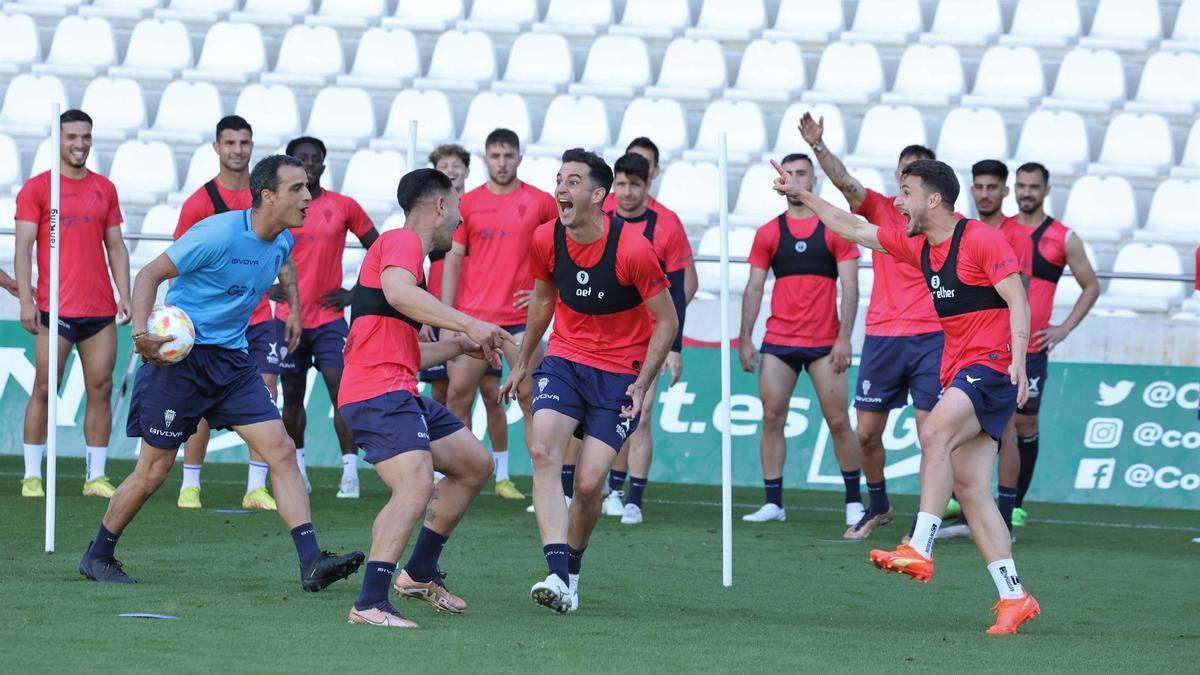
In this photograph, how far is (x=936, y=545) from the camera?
10.7 metres

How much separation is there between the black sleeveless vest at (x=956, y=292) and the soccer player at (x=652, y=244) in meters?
3.36

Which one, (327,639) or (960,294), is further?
(960,294)

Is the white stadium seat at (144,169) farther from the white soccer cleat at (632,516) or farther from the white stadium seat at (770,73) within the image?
the white soccer cleat at (632,516)

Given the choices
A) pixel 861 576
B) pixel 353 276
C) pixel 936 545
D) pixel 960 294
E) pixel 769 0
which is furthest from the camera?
pixel 769 0

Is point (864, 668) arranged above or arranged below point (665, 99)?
below

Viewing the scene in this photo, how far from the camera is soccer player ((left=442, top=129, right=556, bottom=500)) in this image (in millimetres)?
11797

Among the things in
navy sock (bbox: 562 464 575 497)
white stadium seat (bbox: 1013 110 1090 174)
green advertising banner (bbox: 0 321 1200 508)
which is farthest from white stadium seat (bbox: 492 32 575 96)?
navy sock (bbox: 562 464 575 497)

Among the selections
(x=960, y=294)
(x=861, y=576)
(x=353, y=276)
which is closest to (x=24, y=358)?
(x=353, y=276)

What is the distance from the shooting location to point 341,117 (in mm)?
17922

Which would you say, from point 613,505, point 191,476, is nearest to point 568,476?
point 613,505

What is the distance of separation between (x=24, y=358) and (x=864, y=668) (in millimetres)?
10133

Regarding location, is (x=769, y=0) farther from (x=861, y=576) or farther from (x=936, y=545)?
(x=861, y=576)

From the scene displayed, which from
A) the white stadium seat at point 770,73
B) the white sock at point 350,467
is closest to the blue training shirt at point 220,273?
the white sock at point 350,467

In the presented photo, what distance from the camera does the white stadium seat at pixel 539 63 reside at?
18.4m
